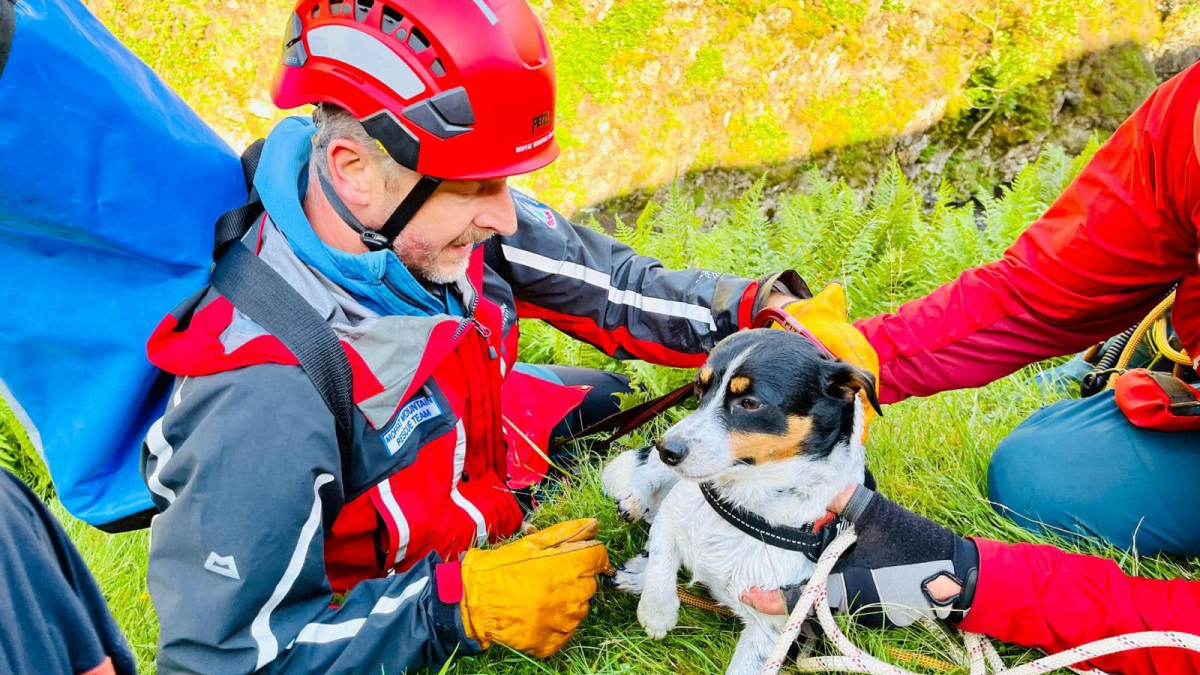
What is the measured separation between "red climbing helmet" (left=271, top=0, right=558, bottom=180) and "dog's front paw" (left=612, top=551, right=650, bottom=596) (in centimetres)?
154

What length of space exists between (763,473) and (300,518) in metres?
1.50

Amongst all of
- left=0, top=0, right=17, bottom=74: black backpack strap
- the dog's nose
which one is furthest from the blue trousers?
left=0, top=0, right=17, bottom=74: black backpack strap

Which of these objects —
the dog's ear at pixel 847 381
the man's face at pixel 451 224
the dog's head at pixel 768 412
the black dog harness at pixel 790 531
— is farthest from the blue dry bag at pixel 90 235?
the dog's ear at pixel 847 381

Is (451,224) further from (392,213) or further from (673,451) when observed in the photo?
(673,451)

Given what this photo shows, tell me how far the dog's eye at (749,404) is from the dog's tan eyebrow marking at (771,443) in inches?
3.5

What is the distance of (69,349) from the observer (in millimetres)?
2568

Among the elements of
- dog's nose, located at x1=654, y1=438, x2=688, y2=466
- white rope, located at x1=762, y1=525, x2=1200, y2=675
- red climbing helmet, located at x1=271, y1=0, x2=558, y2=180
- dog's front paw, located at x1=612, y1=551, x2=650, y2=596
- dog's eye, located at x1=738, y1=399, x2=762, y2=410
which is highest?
red climbing helmet, located at x1=271, y1=0, x2=558, y2=180

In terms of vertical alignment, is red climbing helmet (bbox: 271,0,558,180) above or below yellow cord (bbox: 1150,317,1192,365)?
above

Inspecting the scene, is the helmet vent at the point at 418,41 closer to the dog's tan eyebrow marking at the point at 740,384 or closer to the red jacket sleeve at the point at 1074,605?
the dog's tan eyebrow marking at the point at 740,384

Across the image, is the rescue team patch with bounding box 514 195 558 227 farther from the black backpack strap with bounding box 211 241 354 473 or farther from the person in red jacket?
the person in red jacket

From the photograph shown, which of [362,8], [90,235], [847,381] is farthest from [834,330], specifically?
[90,235]

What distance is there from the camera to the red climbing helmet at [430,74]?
2633 mm

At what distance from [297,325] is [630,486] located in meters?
1.46

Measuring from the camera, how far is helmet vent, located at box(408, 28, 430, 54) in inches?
104
